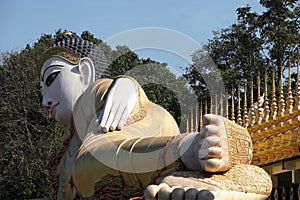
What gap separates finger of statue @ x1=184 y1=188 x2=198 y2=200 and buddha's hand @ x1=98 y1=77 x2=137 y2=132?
4.44 feet

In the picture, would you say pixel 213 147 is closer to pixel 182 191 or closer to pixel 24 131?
pixel 182 191

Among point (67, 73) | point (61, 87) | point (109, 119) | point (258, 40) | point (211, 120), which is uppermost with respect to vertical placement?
point (258, 40)

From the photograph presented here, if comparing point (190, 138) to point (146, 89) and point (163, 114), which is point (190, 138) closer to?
point (163, 114)

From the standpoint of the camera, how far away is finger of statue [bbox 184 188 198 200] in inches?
130

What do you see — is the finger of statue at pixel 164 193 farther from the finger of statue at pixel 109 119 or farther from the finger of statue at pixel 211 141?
the finger of statue at pixel 109 119

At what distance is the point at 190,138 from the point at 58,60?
83.6 inches

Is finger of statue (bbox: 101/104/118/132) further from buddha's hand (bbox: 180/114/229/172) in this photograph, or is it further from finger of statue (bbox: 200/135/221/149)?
finger of statue (bbox: 200/135/221/149)

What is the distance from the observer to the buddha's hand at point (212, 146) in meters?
3.48

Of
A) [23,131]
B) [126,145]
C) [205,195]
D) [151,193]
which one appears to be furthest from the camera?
[23,131]

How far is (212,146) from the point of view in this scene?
3479 millimetres

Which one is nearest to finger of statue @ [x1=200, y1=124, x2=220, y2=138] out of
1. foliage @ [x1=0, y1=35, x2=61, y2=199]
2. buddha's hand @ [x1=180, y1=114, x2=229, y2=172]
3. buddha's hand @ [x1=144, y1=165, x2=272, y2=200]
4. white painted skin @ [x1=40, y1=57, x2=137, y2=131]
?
buddha's hand @ [x1=180, y1=114, x2=229, y2=172]

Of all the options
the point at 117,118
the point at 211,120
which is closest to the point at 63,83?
the point at 117,118

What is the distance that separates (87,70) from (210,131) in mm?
2182

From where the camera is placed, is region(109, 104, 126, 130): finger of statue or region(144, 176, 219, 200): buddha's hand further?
region(109, 104, 126, 130): finger of statue
